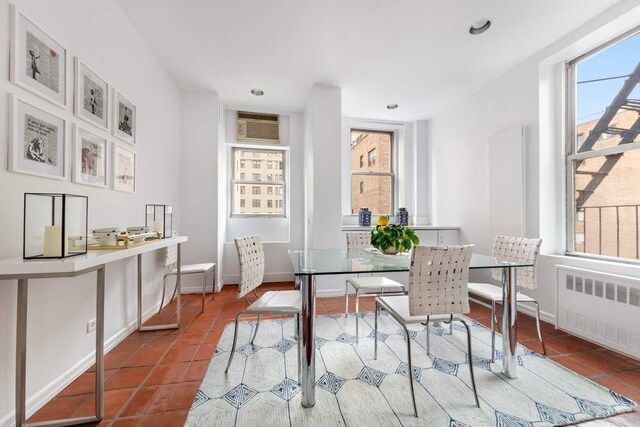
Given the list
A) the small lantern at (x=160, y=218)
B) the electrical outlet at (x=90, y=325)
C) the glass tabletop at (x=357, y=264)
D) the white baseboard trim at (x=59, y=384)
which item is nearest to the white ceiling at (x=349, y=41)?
the small lantern at (x=160, y=218)

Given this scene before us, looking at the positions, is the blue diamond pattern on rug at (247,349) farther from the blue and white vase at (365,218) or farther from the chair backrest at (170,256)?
the blue and white vase at (365,218)

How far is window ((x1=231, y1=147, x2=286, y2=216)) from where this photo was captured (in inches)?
175

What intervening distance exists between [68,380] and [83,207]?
1.10m

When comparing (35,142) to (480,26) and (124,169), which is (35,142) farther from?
(480,26)

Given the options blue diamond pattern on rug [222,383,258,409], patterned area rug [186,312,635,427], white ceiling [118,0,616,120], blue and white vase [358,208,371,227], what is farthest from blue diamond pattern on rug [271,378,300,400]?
white ceiling [118,0,616,120]

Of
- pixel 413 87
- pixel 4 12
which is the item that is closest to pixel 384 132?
pixel 413 87

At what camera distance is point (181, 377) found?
178 centimetres

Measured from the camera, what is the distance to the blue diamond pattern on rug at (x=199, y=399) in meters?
1.52

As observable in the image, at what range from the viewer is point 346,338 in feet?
7.72

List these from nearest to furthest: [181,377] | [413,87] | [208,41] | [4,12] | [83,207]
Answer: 1. [4,12]
2. [83,207]
3. [181,377]
4. [208,41]
5. [413,87]

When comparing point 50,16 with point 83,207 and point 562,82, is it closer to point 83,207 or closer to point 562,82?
point 83,207

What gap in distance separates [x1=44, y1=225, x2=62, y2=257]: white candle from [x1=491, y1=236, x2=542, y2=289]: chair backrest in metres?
2.73

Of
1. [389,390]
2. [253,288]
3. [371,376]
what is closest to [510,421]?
[389,390]

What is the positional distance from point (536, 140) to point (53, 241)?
396 cm
